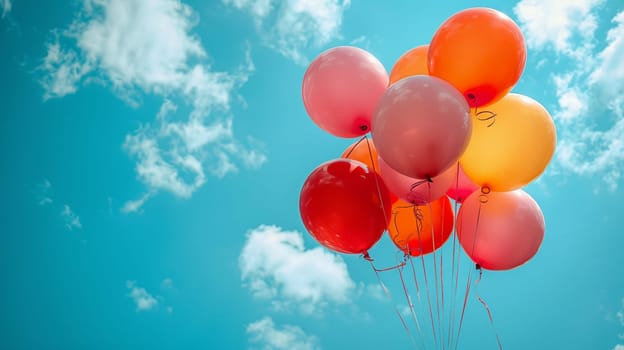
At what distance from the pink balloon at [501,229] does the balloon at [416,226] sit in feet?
0.74

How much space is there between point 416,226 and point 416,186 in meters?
0.42

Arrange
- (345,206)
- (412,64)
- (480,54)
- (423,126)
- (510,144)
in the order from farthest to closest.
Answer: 1. (412,64)
2. (345,206)
3. (510,144)
4. (480,54)
5. (423,126)

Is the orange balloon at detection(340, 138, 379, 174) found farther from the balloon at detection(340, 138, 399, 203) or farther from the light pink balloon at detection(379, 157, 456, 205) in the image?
the light pink balloon at detection(379, 157, 456, 205)

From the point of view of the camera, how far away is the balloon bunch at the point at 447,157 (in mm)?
2533

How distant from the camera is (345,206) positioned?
2.91 meters

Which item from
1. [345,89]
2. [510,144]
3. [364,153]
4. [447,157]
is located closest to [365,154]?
[364,153]

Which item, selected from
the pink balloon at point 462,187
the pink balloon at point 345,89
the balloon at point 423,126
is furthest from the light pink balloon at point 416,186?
the balloon at point 423,126

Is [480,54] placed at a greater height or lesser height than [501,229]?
greater

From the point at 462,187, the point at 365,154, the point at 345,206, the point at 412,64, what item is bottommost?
the point at 345,206

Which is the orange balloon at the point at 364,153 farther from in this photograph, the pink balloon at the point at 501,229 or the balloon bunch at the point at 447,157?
the pink balloon at the point at 501,229

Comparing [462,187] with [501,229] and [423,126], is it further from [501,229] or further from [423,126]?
[423,126]

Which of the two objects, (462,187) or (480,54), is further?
(462,187)

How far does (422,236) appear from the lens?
3275mm

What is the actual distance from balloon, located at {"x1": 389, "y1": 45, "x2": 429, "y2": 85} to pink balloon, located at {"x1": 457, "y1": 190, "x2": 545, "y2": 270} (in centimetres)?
85
